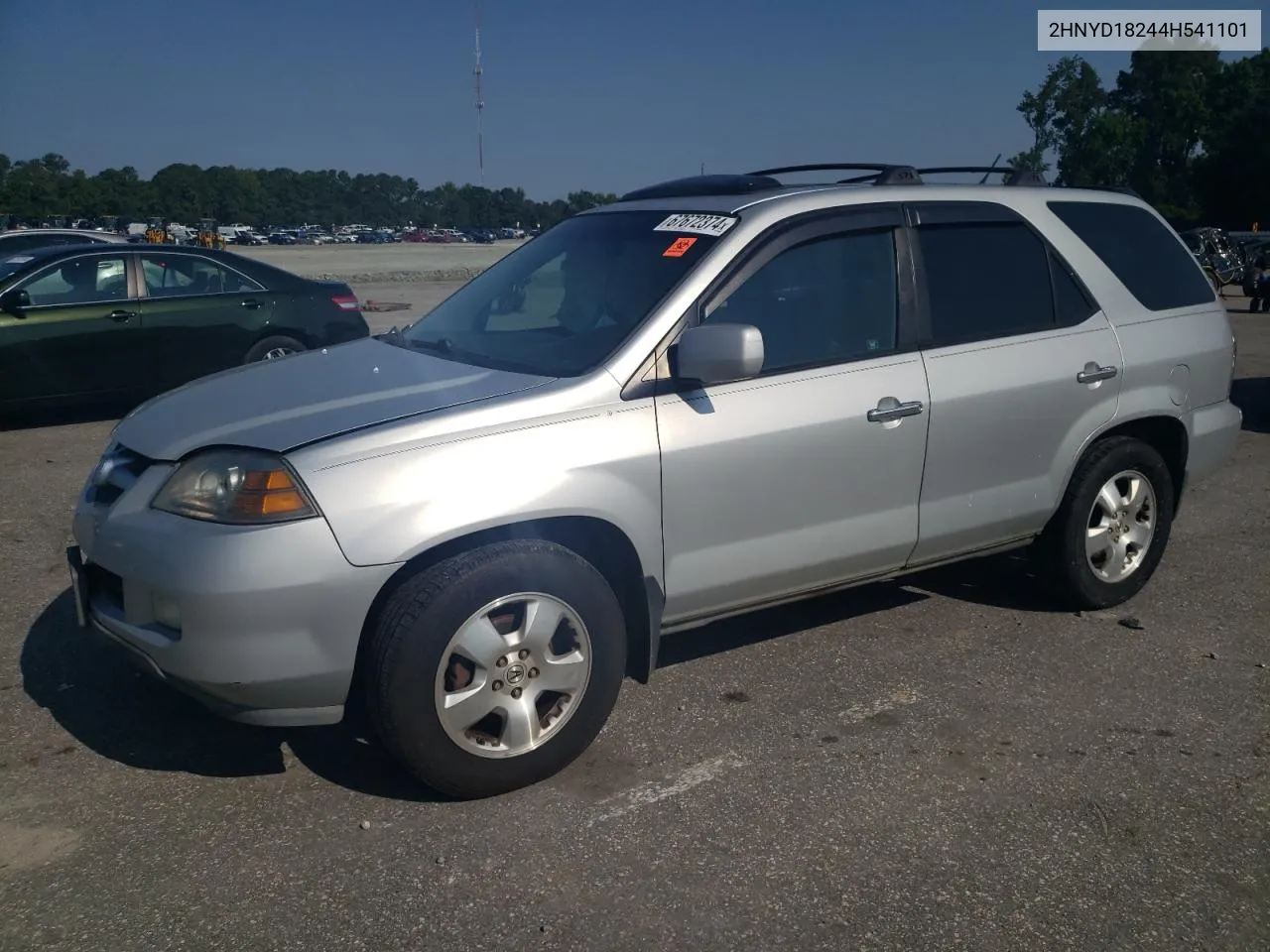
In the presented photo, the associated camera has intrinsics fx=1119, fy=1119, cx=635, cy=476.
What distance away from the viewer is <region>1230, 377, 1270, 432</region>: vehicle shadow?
9.51 m

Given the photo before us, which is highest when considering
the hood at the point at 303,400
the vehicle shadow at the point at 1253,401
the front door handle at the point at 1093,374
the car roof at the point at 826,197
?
the car roof at the point at 826,197

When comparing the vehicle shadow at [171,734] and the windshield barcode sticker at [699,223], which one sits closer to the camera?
the vehicle shadow at [171,734]

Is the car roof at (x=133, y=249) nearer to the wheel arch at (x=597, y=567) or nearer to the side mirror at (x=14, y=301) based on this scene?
the side mirror at (x=14, y=301)

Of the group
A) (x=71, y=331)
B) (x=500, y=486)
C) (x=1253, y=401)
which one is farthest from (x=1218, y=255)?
(x=500, y=486)

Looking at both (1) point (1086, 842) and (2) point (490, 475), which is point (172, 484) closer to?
(2) point (490, 475)

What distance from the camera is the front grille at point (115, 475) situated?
11.3 ft

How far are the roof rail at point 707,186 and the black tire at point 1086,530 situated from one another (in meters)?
1.78

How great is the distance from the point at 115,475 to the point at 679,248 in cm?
200

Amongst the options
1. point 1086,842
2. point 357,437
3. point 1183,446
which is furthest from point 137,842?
point 1183,446

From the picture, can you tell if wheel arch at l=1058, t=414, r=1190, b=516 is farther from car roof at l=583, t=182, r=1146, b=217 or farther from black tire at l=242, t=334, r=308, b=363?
black tire at l=242, t=334, r=308, b=363

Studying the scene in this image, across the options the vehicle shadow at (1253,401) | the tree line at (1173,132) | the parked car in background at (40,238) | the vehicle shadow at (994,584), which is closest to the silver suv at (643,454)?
the vehicle shadow at (994,584)

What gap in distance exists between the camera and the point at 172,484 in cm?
323

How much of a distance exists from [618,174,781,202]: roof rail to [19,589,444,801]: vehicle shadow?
7.91ft

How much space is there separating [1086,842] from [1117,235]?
9.45 feet
